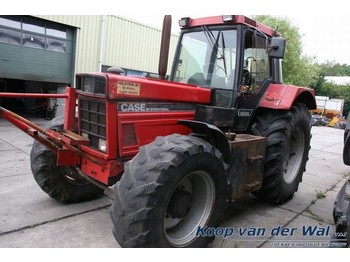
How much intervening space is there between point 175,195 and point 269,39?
2.87 m

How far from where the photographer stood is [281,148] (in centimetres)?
404

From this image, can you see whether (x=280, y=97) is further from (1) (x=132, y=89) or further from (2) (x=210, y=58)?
(1) (x=132, y=89)

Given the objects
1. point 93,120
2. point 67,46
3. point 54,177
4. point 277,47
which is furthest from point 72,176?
point 67,46

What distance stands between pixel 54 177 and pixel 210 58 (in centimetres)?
240

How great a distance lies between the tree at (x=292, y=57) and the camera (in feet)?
72.5

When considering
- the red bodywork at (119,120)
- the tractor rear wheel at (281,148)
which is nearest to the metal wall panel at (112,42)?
the tractor rear wheel at (281,148)

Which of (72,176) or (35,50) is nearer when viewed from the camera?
(72,176)

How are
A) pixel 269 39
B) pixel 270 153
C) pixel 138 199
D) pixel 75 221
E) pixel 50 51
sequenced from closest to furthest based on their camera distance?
pixel 138 199 → pixel 75 221 → pixel 270 153 → pixel 269 39 → pixel 50 51

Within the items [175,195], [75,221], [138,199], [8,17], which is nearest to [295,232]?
[175,195]

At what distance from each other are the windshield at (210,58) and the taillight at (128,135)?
1334 millimetres

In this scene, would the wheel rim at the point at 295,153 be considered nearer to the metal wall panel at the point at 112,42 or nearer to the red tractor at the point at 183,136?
the red tractor at the point at 183,136

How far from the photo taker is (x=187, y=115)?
11.9 feet

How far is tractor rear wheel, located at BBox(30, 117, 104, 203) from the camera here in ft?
12.2

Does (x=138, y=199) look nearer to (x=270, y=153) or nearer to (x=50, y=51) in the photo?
(x=270, y=153)
